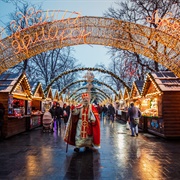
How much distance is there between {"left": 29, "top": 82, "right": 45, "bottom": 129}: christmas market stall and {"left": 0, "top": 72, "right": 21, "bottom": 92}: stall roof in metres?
4.05

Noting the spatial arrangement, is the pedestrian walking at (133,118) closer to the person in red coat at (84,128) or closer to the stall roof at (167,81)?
the stall roof at (167,81)

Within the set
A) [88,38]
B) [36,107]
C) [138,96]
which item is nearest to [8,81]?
[88,38]

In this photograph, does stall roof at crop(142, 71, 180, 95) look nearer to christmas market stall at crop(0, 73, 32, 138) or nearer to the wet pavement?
the wet pavement

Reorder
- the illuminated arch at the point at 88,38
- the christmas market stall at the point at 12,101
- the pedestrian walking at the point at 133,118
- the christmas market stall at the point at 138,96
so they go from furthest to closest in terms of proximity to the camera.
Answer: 1. the christmas market stall at the point at 138,96
2. the pedestrian walking at the point at 133,118
3. the christmas market stall at the point at 12,101
4. the illuminated arch at the point at 88,38

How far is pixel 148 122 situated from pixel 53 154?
897cm

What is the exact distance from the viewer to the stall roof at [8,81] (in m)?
13.0

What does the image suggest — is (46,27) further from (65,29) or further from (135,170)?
(135,170)

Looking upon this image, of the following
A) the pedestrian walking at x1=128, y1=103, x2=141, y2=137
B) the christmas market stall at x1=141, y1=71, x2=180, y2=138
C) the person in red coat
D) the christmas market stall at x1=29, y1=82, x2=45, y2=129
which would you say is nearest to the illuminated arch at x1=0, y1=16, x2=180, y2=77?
the christmas market stall at x1=141, y1=71, x2=180, y2=138

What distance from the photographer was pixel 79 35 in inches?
491

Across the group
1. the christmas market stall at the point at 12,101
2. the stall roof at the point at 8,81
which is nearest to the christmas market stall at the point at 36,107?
the christmas market stall at the point at 12,101

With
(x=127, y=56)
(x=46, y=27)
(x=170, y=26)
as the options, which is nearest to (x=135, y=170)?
(x=170, y=26)

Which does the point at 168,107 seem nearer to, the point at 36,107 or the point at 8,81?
the point at 8,81

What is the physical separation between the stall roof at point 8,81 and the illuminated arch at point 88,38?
95cm

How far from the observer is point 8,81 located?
45.4 ft
